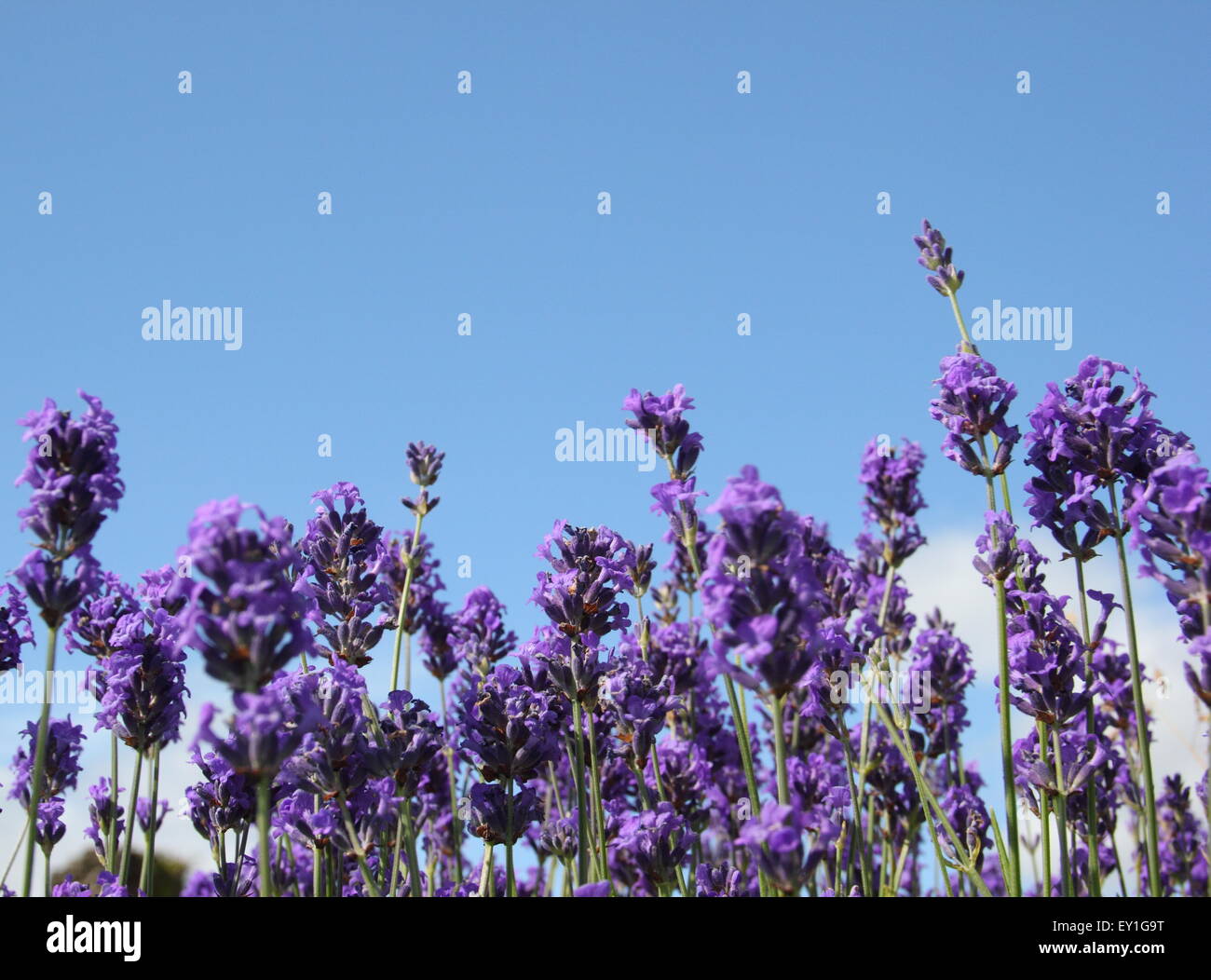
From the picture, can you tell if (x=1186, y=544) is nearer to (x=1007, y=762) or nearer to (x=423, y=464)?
(x=1007, y=762)

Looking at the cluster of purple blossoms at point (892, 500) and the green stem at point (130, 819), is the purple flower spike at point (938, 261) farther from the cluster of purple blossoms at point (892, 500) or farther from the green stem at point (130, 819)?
the green stem at point (130, 819)

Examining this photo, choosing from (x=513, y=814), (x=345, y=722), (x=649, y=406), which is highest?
(x=649, y=406)

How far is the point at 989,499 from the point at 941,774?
3.38 metres

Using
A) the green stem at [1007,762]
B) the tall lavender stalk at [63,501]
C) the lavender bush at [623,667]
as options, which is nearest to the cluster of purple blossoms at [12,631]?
the lavender bush at [623,667]

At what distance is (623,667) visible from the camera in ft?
10.8

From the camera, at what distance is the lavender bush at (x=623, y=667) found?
5.10 feet

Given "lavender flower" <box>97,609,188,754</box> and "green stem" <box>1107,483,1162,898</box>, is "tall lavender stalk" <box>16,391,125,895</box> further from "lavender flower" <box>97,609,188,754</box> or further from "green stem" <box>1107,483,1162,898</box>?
"green stem" <box>1107,483,1162,898</box>

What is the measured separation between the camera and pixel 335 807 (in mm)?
2643

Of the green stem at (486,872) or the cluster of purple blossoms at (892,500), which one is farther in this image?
the cluster of purple blossoms at (892,500)

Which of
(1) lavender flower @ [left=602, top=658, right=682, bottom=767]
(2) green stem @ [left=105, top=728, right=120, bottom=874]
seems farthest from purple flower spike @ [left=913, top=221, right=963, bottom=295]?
(2) green stem @ [left=105, top=728, right=120, bottom=874]

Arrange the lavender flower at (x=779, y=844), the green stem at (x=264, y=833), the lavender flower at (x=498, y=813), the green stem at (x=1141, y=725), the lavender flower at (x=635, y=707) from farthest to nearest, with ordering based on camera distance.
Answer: the lavender flower at (x=635, y=707)
the lavender flower at (x=498, y=813)
the green stem at (x=1141, y=725)
the lavender flower at (x=779, y=844)
the green stem at (x=264, y=833)
